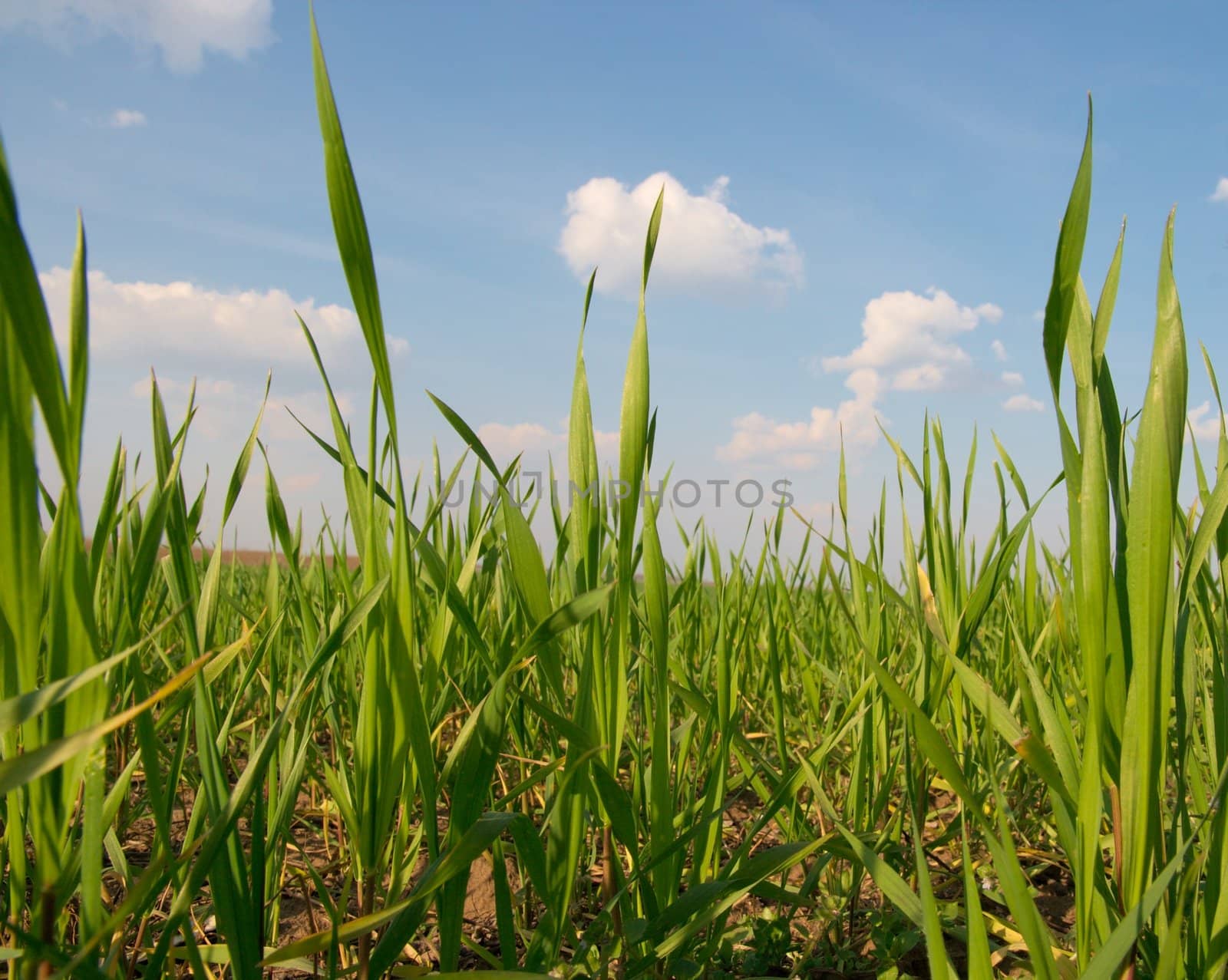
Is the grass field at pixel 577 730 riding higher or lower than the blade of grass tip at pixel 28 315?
lower

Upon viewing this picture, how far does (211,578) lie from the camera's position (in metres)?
0.96

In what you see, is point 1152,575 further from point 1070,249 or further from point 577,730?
point 577,730

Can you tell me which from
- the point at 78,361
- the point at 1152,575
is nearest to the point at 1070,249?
the point at 1152,575

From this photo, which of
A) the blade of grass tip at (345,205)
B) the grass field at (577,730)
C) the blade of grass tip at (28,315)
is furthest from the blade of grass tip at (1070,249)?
the blade of grass tip at (28,315)

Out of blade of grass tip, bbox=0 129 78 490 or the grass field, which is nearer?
blade of grass tip, bbox=0 129 78 490

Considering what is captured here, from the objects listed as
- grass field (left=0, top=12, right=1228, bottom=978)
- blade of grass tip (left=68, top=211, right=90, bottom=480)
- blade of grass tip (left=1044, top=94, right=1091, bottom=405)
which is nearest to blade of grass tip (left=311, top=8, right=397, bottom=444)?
grass field (left=0, top=12, right=1228, bottom=978)

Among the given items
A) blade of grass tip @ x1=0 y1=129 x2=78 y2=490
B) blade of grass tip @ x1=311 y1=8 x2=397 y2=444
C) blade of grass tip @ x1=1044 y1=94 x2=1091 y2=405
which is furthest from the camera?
blade of grass tip @ x1=1044 y1=94 x2=1091 y2=405

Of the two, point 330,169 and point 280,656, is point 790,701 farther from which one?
point 330,169

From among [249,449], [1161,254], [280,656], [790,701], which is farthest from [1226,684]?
[280,656]

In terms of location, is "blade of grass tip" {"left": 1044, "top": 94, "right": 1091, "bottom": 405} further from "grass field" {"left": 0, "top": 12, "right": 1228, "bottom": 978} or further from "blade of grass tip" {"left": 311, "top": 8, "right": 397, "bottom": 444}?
"blade of grass tip" {"left": 311, "top": 8, "right": 397, "bottom": 444}

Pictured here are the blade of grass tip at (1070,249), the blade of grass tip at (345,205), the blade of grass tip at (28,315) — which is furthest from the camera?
the blade of grass tip at (1070,249)

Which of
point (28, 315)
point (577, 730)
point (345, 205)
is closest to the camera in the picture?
point (28, 315)

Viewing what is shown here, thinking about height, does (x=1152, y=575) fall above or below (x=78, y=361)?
below

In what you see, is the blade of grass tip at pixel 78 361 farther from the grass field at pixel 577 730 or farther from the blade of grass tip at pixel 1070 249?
the blade of grass tip at pixel 1070 249
